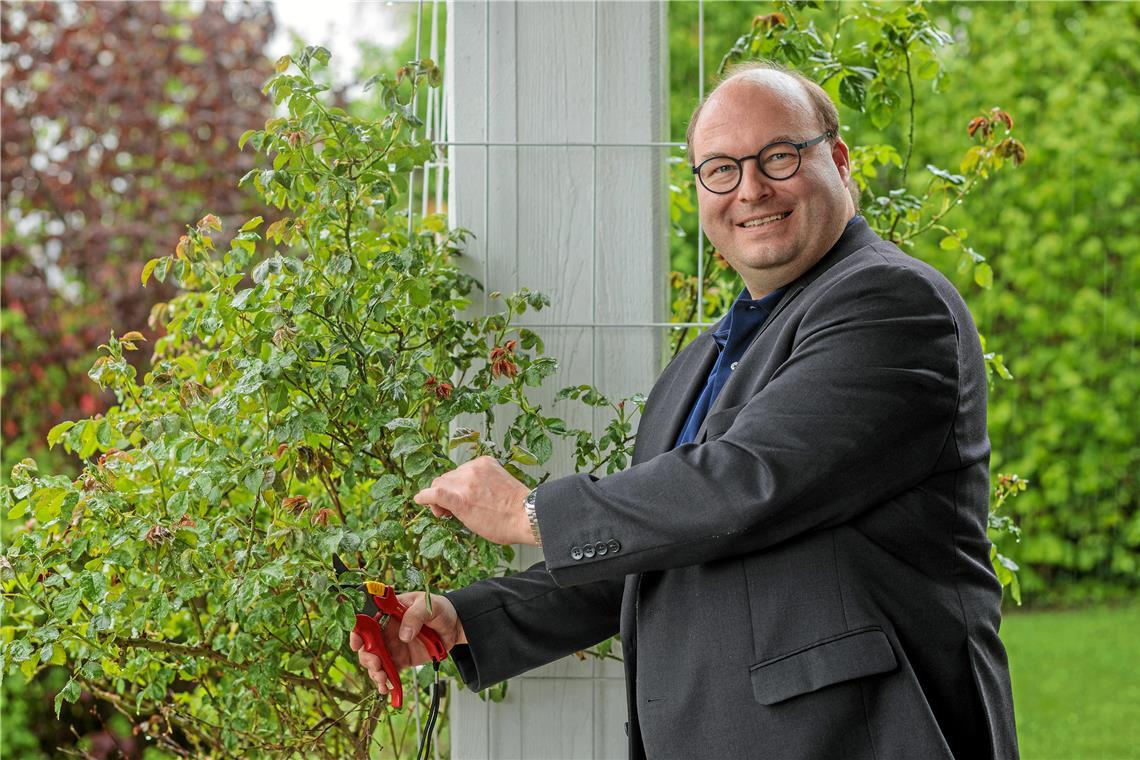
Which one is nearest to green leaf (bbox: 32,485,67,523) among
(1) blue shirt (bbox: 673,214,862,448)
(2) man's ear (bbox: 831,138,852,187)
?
(1) blue shirt (bbox: 673,214,862,448)

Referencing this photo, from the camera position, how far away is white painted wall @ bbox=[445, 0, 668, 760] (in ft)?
6.42

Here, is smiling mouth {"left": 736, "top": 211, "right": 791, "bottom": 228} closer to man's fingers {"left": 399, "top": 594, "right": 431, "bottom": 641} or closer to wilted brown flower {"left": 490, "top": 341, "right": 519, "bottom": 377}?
wilted brown flower {"left": 490, "top": 341, "right": 519, "bottom": 377}

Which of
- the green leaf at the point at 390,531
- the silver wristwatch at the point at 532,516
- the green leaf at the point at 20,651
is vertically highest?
the silver wristwatch at the point at 532,516

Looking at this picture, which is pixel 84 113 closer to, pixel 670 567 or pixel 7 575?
pixel 7 575

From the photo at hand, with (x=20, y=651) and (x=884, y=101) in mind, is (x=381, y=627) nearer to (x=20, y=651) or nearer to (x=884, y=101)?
(x=20, y=651)

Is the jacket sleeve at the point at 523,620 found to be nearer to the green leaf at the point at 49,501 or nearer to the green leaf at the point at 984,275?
the green leaf at the point at 49,501

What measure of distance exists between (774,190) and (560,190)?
1.72 feet

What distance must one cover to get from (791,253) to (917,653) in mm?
501

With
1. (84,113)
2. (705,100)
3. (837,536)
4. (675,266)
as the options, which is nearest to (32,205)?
(84,113)

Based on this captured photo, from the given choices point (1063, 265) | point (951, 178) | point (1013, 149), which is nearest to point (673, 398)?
point (951, 178)

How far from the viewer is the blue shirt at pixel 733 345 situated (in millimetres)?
1547

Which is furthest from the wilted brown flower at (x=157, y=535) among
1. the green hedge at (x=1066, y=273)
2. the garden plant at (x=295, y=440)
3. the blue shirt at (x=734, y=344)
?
the green hedge at (x=1066, y=273)

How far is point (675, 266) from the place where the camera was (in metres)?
6.00

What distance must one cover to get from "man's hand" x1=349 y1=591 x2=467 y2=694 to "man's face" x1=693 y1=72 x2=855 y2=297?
2.01 feet
